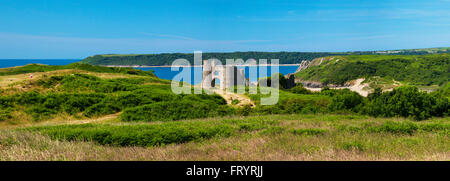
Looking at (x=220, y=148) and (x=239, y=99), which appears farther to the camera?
(x=239, y=99)

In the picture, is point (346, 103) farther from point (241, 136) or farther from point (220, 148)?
point (220, 148)

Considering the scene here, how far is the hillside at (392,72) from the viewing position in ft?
311

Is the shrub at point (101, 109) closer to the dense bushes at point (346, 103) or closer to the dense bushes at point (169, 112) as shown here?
the dense bushes at point (169, 112)

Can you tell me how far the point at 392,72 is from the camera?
108125 mm

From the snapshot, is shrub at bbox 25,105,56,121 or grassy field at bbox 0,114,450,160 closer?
grassy field at bbox 0,114,450,160

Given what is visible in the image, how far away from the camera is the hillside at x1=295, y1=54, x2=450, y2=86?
94931 millimetres

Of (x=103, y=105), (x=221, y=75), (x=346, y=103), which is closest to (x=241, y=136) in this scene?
(x=346, y=103)

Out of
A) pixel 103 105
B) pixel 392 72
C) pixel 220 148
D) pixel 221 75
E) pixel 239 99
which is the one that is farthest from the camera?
pixel 392 72

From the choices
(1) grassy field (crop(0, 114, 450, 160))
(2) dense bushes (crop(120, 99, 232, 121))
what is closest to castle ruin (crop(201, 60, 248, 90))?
(2) dense bushes (crop(120, 99, 232, 121))

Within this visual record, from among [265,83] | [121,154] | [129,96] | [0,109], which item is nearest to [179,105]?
[129,96]

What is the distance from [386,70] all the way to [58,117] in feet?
390

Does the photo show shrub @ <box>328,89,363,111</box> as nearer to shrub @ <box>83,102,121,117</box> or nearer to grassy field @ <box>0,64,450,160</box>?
grassy field @ <box>0,64,450,160</box>

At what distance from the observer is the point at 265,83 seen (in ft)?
164
